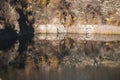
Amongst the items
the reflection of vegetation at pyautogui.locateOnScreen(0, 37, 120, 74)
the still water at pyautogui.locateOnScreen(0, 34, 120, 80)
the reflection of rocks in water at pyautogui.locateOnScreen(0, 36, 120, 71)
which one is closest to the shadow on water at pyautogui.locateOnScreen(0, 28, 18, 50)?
the still water at pyautogui.locateOnScreen(0, 34, 120, 80)

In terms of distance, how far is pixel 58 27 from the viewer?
397 feet

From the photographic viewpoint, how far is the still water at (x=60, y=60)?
184 feet

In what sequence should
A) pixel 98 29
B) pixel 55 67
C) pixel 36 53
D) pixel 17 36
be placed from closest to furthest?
pixel 55 67
pixel 36 53
pixel 17 36
pixel 98 29

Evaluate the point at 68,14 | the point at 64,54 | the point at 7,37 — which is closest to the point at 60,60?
the point at 64,54

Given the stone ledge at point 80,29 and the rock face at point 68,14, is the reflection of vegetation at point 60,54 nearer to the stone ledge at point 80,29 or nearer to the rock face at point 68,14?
the stone ledge at point 80,29

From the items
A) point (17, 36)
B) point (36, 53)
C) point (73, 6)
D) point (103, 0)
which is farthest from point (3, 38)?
point (103, 0)

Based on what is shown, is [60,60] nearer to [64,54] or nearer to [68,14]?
[64,54]

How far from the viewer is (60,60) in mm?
70312

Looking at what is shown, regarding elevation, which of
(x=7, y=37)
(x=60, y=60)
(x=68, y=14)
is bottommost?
(x=60, y=60)

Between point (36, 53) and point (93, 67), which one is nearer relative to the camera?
point (93, 67)

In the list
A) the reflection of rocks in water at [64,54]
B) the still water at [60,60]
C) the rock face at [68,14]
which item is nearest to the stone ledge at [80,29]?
the rock face at [68,14]

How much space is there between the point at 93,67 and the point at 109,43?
30940 millimetres

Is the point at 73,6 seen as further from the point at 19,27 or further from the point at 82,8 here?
the point at 19,27

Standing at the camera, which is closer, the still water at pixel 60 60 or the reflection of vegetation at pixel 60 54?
the still water at pixel 60 60
